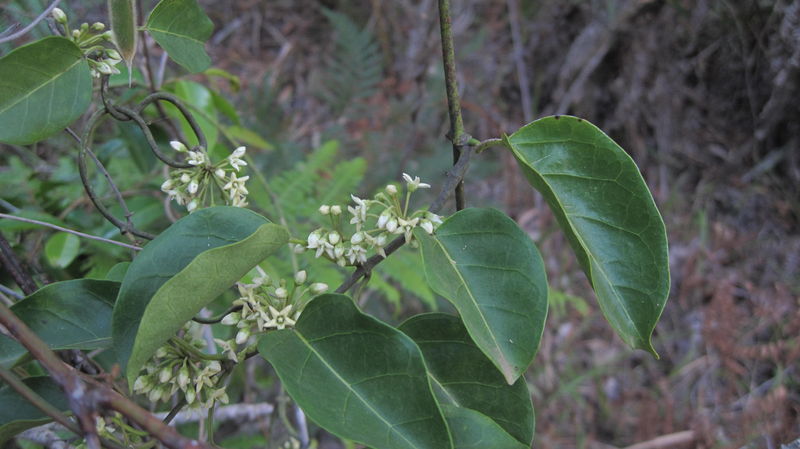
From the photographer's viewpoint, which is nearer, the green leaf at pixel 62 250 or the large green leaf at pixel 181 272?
the large green leaf at pixel 181 272

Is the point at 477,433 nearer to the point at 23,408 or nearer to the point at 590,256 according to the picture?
the point at 590,256

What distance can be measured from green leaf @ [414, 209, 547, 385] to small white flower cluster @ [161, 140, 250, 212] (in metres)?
0.28

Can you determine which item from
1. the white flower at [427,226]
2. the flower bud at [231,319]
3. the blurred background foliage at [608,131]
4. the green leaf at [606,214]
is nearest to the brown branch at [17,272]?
the flower bud at [231,319]

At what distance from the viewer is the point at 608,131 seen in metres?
3.44

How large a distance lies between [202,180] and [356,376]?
0.37 meters

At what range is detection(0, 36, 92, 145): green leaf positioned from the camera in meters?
0.72

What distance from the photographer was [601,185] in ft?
2.23

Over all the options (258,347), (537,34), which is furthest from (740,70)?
(258,347)

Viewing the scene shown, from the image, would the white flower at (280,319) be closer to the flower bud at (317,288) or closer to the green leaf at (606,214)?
the flower bud at (317,288)

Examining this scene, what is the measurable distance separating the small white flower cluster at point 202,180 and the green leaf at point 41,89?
134 mm

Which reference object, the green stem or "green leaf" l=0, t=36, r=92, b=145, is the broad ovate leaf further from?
the green stem

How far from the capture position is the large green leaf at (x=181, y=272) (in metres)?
0.55

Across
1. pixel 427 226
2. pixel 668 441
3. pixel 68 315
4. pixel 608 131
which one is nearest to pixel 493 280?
pixel 427 226

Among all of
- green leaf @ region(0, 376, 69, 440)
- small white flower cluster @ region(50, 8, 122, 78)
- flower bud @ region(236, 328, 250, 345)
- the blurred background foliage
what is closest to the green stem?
flower bud @ region(236, 328, 250, 345)
